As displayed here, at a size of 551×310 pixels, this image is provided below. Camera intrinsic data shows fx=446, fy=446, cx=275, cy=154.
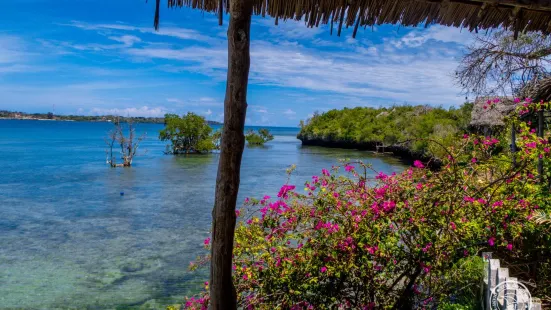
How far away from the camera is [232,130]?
2.22 meters

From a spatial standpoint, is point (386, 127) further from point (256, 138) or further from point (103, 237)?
point (103, 237)

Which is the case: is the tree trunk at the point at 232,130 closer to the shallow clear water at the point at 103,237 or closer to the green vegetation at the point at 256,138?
the shallow clear water at the point at 103,237

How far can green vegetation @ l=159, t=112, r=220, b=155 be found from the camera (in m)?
40.4

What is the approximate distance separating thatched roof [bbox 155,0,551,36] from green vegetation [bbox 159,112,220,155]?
1493 inches

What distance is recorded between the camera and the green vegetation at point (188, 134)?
133 ft

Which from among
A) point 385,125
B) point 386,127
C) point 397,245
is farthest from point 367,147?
point 397,245

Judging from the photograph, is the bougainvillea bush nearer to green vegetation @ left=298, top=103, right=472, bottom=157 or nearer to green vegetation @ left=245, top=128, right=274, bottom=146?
green vegetation @ left=298, top=103, right=472, bottom=157

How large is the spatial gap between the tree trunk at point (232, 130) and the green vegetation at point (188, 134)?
38.7 m

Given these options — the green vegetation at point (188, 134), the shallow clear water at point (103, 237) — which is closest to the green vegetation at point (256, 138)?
the green vegetation at point (188, 134)

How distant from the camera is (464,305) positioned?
4438 millimetres

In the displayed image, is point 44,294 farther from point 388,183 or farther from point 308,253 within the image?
point 388,183

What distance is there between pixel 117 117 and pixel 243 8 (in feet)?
99.9

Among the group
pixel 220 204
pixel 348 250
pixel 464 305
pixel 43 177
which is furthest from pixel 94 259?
pixel 43 177

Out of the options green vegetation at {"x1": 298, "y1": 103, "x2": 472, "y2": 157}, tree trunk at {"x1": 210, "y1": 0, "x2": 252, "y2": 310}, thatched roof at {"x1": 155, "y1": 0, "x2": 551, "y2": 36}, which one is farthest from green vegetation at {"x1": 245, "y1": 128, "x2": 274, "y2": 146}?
tree trunk at {"x1": 210, "y1": 0, "x2": 252, "y2": 310}
